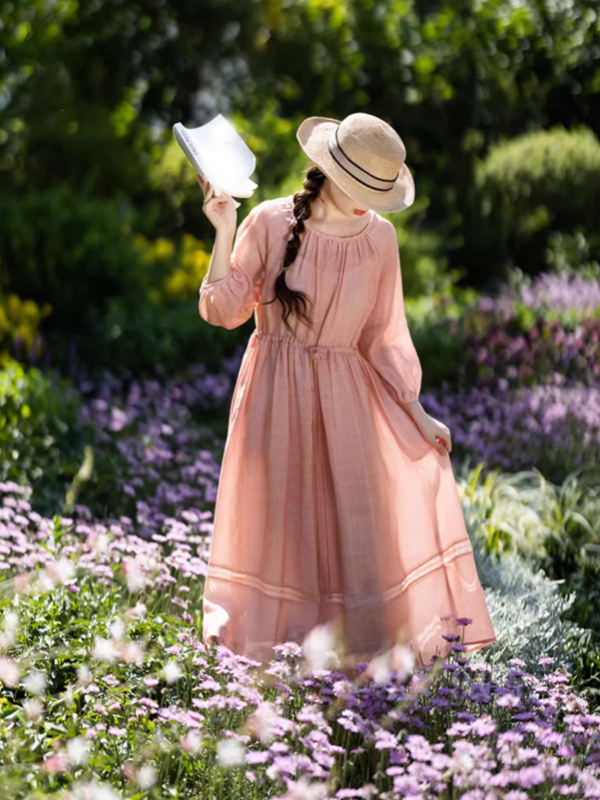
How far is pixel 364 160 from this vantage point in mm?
2789

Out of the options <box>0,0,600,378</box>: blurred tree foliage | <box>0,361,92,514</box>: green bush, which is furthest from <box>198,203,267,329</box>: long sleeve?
<box>0,0,600,378</box>: blurred tree foliage

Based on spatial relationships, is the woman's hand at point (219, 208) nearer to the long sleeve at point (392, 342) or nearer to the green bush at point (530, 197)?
the long sleeve at point (392, 342)

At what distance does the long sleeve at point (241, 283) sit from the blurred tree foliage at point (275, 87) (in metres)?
4.85

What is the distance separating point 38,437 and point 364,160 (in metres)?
2.34

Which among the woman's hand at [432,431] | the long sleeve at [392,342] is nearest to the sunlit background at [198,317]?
the woman's hand at [432,431]

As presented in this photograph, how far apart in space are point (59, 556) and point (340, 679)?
119cm

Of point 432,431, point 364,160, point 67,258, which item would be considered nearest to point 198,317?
point 67,258

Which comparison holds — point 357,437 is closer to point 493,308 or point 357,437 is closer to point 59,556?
point 59,556

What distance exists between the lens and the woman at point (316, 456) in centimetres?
294

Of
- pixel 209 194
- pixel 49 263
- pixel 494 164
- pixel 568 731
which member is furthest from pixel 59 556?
pixel 494 164

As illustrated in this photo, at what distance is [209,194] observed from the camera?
2830 millimetres

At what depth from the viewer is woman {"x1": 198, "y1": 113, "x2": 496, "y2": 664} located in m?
2.94

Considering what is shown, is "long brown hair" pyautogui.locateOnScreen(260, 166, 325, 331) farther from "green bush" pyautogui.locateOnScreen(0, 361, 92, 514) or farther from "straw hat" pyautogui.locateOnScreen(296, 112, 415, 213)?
"green bush" pyautogui.locateOnScreen(0, 361, 92, 514)

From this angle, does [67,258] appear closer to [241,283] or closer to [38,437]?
Answer: [38,437]
